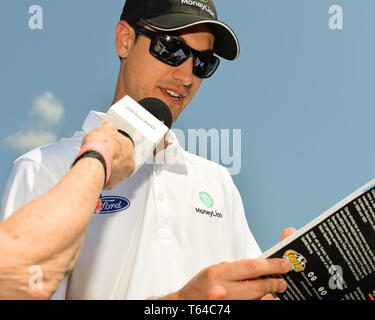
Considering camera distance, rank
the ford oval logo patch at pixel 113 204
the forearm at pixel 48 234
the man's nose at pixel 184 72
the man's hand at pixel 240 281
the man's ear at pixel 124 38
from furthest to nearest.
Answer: the man's ear at pixel 124 38
the man's nose at pixel 184 72
the ford oval logo patch at pixel 113 204
the man's hand at pixel 240 281
the forearm at pixel 48 234

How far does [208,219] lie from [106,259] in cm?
64

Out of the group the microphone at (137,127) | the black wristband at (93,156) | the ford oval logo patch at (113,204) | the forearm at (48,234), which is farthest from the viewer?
the ford oval logo patch at (113,204)

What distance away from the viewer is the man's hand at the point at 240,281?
132cm

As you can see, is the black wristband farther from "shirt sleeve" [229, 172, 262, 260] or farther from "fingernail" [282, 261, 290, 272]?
"shirt sleeve" [229, 172, 262, 260]

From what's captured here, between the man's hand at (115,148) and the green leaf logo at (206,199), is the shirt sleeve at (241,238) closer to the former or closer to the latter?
the green leaf logo at (206,199)

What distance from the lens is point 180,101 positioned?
8.11ft

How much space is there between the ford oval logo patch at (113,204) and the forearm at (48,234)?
37.7 inches

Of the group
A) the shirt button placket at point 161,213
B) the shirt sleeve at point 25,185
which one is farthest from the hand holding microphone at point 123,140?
the shirt button placket at point 161,213

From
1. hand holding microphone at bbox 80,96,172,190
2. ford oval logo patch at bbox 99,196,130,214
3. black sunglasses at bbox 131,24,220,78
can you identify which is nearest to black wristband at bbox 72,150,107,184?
hand holding microphone at bbox 80,96,172,190

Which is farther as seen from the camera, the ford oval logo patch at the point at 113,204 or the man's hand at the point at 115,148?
the ford oval logo patch at the point at 113,204

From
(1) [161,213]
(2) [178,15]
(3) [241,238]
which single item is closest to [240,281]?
(1) [161,213]

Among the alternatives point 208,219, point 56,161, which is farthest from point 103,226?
point 208,219

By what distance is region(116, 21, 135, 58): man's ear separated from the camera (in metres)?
2.55
